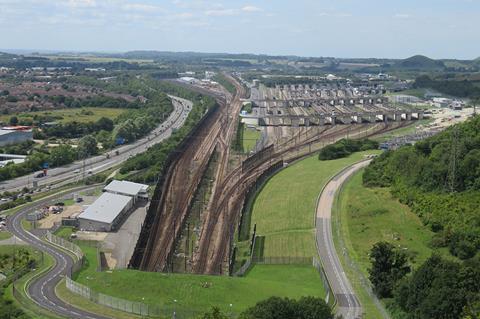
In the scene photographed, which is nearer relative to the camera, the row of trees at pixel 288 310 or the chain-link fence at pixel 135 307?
the row of trees at pixel 288 310

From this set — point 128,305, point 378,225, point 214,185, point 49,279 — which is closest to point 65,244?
point 49,279

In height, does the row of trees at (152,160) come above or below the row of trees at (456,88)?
below

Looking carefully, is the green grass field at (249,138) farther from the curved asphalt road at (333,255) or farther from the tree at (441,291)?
the tree at (441,291)

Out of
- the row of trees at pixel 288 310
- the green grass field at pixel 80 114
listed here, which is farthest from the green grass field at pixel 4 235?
the green grass field at pixel 80 114

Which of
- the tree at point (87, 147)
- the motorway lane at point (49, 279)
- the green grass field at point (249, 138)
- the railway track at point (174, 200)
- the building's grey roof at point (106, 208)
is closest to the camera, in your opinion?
the motorway lane at point (49, 279)

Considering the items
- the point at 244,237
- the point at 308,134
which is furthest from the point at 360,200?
the point at 308,134

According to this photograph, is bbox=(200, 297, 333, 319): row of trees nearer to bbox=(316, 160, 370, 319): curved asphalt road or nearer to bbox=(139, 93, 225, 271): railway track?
bbox=(316, 160, 370, 319): curved asphalt road

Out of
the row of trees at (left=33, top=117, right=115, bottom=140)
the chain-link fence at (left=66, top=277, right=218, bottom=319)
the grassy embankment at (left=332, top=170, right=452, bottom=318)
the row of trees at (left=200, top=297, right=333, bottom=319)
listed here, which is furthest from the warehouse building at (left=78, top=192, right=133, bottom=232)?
the row of trees at (left=33, top=117, right=115, bottom=140)

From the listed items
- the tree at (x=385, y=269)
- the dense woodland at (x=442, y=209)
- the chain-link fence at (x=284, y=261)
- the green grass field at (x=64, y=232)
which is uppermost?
the dense woodland at (x=442, y=209)
